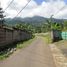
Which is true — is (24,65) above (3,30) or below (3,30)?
below

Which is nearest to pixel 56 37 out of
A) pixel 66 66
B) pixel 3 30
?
pixel 3 30

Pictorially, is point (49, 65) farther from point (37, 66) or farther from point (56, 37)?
point (56, 37)

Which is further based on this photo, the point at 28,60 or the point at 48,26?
the point at 48,26

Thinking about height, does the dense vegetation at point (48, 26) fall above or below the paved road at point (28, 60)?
above

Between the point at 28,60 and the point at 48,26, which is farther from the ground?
the point at 48,26

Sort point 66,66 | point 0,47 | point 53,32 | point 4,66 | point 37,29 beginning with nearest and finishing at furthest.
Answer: point 4,66 < point 66,66 < point 0,47 < point 53,32 < point 37,29

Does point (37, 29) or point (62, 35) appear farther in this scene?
point (37, 29)

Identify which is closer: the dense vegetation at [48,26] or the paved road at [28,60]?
the paved road at [28,60]

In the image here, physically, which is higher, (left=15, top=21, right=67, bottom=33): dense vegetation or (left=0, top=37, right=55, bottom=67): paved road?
(left=15, top=21, right=67, bottom=33): dense vegetation

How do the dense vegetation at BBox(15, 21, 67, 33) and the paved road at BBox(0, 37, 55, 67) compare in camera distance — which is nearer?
the paved road at BBox(0, 37, 55, 67)

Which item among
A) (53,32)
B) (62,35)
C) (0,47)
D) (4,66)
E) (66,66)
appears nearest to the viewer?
(4,66)

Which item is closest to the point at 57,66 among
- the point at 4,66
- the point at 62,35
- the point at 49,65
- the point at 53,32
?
the point at 49,65

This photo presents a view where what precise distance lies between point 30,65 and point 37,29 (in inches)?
5471

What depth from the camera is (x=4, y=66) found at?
42.5 feet
